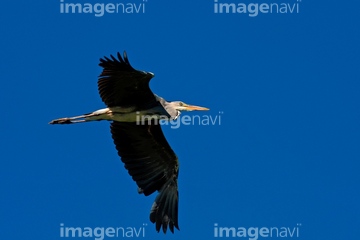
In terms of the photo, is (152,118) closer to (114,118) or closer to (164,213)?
(114,118)

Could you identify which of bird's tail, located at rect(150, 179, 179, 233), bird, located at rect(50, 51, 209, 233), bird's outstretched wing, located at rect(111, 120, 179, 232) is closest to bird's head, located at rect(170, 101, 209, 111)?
bird, located at rect(50, 51, 209, 233)

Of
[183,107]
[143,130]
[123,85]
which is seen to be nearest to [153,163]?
[143,130]

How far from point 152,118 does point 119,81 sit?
150 centimetres

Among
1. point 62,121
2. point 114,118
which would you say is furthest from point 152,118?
point 62,121

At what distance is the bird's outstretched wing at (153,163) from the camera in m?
20.6

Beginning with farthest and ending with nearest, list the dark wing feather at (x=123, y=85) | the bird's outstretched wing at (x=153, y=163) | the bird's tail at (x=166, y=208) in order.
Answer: the bird's outstretched wing at (x=153, y=163) < the bird's tail at (x=166, y=208) < the dark wing feather at (x=123, y=85)

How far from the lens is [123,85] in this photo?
63.4 ft

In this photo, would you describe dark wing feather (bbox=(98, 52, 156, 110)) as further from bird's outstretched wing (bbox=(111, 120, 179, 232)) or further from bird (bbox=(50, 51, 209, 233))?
bird's outstretched wing (bbox=(111, 120, 179, 232))

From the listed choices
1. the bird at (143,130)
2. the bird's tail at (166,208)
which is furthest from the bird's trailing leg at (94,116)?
the bird's tail at (166,208)

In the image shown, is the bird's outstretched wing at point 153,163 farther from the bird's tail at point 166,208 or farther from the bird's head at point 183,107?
the bird's head at point 183,107

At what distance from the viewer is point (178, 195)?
68.7 feet

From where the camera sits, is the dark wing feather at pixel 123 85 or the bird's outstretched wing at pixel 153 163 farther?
the bird's outstretched wing at pixel 153 163

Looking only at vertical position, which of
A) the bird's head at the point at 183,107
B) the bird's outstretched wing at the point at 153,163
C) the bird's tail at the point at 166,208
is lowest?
the bird's tail at the point at 166,208

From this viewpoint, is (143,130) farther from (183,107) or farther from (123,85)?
(123,85)
